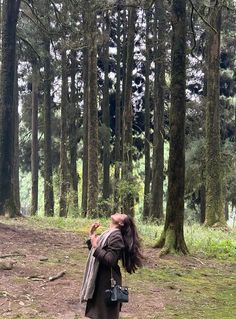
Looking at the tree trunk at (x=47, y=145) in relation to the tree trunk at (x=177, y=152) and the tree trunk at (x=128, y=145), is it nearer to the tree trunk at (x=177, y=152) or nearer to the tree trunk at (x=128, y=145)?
the tree trunk at (x=128, y=145)

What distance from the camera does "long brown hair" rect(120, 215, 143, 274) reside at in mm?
4730

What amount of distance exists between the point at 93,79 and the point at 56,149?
1344 centimetres

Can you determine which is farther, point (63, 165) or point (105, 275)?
point (63, 165)

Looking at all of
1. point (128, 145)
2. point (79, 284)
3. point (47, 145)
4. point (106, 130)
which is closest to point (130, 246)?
point (79, 284)

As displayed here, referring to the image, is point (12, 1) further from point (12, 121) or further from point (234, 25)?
point (234, 25)

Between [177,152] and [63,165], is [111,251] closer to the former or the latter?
[177,152]

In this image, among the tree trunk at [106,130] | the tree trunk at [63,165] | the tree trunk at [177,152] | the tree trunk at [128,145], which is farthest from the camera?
the tree trunk at [106,130]

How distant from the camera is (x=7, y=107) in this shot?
586 inches

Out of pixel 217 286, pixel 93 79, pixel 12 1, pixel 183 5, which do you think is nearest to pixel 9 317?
pixel 217 286

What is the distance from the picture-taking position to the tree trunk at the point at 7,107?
14.8 metres

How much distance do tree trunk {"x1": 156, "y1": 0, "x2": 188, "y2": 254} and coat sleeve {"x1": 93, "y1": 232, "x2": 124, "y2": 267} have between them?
6.21 m

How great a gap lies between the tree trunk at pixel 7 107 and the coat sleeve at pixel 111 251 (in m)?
10.5

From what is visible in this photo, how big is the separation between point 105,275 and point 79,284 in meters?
3.18

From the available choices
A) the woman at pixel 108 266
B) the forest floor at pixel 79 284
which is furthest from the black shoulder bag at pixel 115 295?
the forest floor at pixel 79 284
